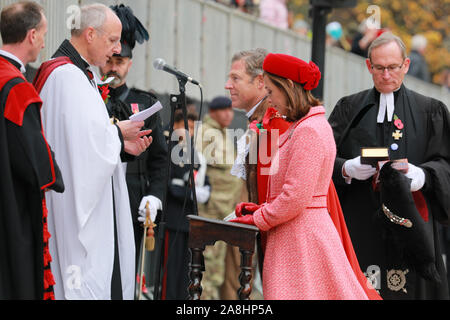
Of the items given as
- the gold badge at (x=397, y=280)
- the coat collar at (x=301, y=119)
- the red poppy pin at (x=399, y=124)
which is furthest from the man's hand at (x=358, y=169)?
the coat collar at (x=301, y=119)

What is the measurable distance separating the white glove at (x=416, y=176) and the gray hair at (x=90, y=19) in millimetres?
2312

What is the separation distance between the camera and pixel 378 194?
571 centimetres

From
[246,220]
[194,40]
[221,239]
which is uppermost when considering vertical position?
[194,40]

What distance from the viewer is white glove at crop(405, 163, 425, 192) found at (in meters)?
5.50

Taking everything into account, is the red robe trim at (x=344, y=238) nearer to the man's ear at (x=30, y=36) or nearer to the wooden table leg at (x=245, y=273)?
the wooden table leg at (x=245, y=273)

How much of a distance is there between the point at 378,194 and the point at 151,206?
64.6 inches

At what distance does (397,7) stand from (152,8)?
13.1 m

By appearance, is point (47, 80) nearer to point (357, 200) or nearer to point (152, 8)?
point (357, 200)

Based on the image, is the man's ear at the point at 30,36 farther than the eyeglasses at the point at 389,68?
No

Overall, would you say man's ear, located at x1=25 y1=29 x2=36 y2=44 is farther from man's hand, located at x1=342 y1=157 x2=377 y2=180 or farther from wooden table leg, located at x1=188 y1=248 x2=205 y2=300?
man's hand, located at x1=342 y1=157 x2=377 y2=180

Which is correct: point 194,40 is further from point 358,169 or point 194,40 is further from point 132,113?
point 358,169

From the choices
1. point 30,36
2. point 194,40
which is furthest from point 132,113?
point 194,40

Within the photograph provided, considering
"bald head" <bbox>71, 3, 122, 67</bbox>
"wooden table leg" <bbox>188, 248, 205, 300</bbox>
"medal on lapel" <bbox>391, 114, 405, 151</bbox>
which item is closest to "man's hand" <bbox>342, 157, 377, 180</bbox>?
"medal on lapel" <bbox>391, 114, 405, 151</bbox>

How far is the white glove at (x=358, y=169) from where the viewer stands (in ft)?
18.1
